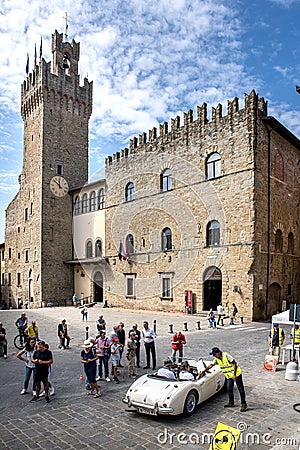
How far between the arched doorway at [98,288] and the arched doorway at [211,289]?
12.9 meters

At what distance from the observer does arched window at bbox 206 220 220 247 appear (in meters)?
25.9

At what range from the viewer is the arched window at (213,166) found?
26359mm

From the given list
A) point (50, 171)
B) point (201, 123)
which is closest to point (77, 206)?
point (50, 171)

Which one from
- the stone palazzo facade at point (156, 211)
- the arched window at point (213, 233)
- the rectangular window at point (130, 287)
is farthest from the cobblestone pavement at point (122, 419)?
the rectangular window at point (130, 287)

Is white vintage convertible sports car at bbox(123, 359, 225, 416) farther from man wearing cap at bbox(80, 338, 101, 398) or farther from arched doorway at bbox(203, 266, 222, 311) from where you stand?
arched doorway at bbox(203, 266, 222, 311)

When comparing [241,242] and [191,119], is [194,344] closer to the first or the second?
[241,242]

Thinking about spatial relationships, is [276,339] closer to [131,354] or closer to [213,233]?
[131,354]

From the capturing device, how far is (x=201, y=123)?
27625mm

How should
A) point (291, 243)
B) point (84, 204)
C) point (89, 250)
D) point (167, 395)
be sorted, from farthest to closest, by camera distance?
point (84, 204)
point (89, 250)
point (291, 243)
point (167, 395)

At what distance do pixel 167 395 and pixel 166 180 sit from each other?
79.1 feet

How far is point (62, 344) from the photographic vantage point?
14.9 metres

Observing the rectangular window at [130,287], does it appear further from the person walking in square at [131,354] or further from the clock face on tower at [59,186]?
the person walking in square at [131,354]

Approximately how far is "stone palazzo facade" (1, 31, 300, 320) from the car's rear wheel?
1588cm

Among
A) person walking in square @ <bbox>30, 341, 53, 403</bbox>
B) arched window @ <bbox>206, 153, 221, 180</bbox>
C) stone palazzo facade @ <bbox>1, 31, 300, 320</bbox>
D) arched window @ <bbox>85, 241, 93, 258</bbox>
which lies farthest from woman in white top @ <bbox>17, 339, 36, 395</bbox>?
arched window @ <bbox>85, 241, 93, 258</bbox>
